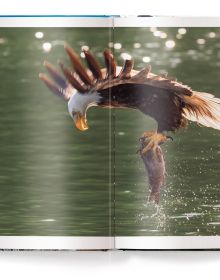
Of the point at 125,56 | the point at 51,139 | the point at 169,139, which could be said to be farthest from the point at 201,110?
the point at 51,139

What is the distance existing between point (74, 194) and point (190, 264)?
1.35 feet

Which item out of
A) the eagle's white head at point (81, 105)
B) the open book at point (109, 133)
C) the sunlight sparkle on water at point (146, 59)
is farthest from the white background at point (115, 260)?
the eagle's white head at point (81, 105)

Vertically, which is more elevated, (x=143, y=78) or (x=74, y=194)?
(x=143, y=78)

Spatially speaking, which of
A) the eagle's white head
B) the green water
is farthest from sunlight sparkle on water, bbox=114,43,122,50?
the eagle's white head

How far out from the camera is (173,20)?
12.9 feet

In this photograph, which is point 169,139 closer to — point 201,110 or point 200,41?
point 201,110

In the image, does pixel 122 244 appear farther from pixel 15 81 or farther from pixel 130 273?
pixel 15 81

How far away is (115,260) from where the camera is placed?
395 cm

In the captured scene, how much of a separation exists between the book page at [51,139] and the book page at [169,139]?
7cm

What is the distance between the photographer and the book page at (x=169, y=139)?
12.9 ft

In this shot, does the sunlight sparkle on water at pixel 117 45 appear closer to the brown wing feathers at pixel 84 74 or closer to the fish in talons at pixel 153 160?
the brown wing feathers at pixel 84 74

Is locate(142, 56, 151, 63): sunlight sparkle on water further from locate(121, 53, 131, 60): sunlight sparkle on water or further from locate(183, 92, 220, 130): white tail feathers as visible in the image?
locate(183, 92, 220, 130): white tail feathers

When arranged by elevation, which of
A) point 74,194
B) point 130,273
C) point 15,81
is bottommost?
point 130,273

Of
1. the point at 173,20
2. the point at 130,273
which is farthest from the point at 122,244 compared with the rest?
the point at 173,20
